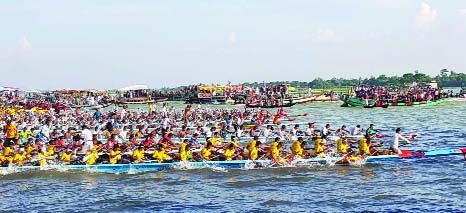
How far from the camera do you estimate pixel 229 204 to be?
1711cm

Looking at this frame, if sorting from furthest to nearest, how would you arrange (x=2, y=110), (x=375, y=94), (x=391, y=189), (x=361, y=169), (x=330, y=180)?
1. (x=375, y=94)
2. (x=2, y=110)
3. (x=361, y=169)
4. (x=330, y=180)
5. (x=391, y=189)

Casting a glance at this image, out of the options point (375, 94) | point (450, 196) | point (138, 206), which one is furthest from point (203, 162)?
point (375, 94)

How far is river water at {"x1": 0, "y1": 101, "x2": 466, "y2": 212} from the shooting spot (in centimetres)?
1678

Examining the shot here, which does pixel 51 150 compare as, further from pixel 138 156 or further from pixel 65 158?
pixel 138 156

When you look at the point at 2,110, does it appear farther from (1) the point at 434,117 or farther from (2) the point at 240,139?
(1) the point at 434,117

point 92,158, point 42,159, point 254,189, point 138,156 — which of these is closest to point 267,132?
point 138,156

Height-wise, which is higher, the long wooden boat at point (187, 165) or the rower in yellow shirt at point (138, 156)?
the rower in yellow shirt at point (138, 156)

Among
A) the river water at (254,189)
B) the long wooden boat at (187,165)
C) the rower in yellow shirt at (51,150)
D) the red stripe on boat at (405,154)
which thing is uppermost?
the rower in yellow shirt at (51,150)

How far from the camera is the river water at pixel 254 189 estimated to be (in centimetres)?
1678

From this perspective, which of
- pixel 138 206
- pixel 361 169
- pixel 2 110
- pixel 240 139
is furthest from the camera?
pixel 2 110

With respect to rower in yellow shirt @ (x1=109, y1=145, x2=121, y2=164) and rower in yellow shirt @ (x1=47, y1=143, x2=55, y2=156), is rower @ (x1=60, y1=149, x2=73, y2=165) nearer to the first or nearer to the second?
rower in yellow shirt @ (x1=47, y1=143, x2=55, y2=156)

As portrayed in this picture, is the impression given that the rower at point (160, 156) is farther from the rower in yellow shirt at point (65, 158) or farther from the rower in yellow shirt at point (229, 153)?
the rower in yellow shirt at point (65, 158)

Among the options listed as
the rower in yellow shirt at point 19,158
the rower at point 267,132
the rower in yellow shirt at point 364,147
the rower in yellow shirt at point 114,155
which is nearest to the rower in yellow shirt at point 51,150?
the rower in yellow shirt at point 19,158

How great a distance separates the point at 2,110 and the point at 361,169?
Result: 34715 millimetres
